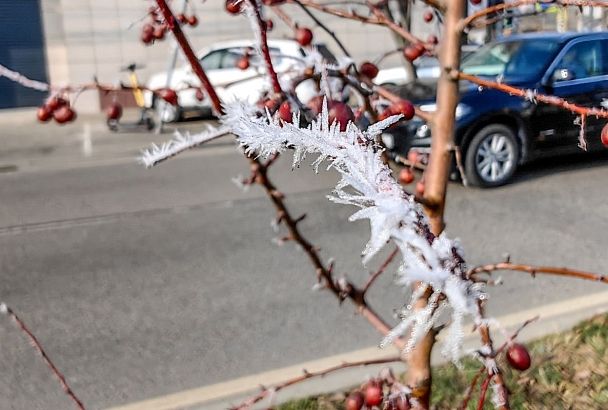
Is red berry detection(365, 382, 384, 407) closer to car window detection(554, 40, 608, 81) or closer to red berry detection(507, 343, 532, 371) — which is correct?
red berry detection(507, 343, 532, 371)

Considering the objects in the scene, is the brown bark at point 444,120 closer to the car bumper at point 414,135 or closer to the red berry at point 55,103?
the red berry at point 55,103

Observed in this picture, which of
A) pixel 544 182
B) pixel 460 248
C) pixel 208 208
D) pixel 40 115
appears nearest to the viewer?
pixel 460 248

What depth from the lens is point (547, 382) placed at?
10.2ft

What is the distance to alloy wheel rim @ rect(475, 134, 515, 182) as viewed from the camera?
783 cm

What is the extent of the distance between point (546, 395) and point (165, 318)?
2.46m

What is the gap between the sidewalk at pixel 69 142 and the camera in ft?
34.9

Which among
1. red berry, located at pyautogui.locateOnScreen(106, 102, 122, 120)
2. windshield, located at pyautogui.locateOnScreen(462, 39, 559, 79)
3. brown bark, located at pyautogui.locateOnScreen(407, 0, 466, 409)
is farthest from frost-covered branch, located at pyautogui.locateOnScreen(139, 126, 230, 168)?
windshield, located at pyautogui.locateOnScreen(462, 39, 559, 79)

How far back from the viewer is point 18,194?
8.45 metres

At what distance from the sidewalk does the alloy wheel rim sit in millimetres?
4628

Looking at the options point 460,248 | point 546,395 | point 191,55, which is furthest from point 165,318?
point 460,248

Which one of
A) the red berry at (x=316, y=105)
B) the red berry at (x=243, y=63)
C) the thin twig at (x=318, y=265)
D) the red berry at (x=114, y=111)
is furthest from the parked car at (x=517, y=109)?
the red berry at (x=316, y=105)

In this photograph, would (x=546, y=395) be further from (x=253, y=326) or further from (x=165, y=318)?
(x=165, y=318)

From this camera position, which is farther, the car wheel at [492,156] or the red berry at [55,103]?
the car wheel at [492,156]

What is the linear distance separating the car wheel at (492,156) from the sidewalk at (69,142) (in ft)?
15.1
